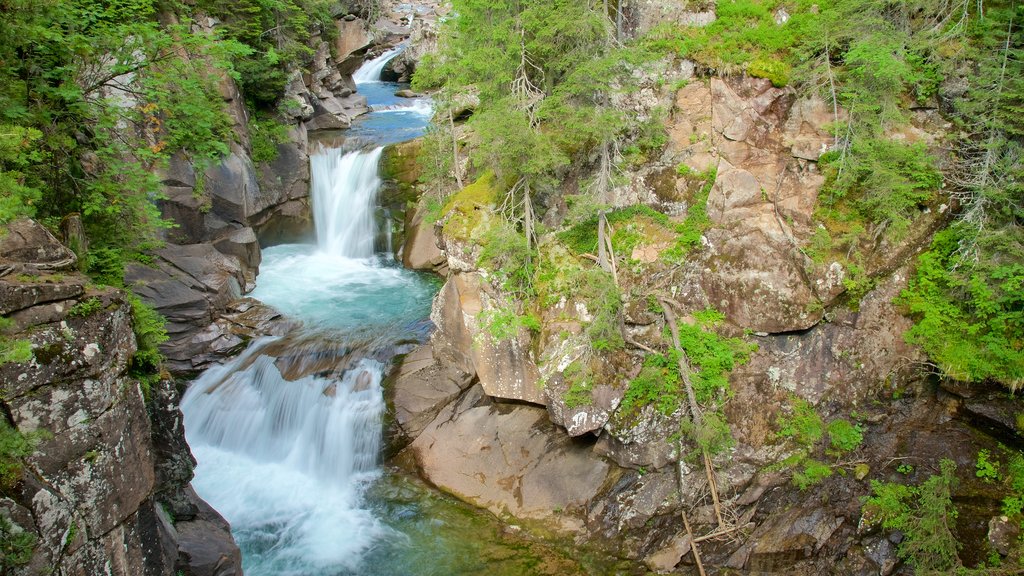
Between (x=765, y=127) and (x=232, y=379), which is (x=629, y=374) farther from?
(x=232, y=379)

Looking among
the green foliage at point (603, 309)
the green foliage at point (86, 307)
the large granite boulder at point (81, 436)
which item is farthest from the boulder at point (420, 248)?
the green foliage at point (86, 307)

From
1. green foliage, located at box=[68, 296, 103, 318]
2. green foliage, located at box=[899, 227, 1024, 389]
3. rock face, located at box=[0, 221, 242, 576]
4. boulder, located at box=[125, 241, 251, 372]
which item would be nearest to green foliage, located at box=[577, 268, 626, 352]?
green foliage, located at box=[899, 227, 1024, 389]

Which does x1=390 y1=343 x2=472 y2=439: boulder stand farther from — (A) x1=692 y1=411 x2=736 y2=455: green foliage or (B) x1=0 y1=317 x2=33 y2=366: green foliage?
(B) x1=0 y1=317 x2=33 y2=366: green foliage

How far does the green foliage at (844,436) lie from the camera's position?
940 centimetres

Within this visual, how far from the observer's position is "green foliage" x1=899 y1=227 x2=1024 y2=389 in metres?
8.72

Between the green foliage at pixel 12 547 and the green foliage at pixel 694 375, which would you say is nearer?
the green foliage at pixel 12 547

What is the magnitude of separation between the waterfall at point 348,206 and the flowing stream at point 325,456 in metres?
2.37

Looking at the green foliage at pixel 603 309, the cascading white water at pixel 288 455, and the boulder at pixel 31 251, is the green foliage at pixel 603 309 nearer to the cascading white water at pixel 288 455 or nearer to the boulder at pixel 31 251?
the cascading white water at pixel 288 455

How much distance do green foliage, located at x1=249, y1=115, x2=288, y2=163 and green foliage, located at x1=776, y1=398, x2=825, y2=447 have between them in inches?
633

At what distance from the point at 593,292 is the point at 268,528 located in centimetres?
732

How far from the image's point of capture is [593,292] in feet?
32.3

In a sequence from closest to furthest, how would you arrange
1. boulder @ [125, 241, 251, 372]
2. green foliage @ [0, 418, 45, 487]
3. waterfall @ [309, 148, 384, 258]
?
green foliage @ [0, 418, 45, 487] → boulder @ [125, 241, 251, 372] → waterfall @ [309, 148, 384, 258]

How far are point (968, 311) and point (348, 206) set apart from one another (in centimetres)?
1613

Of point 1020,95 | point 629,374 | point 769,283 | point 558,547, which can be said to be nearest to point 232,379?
point 558,547
